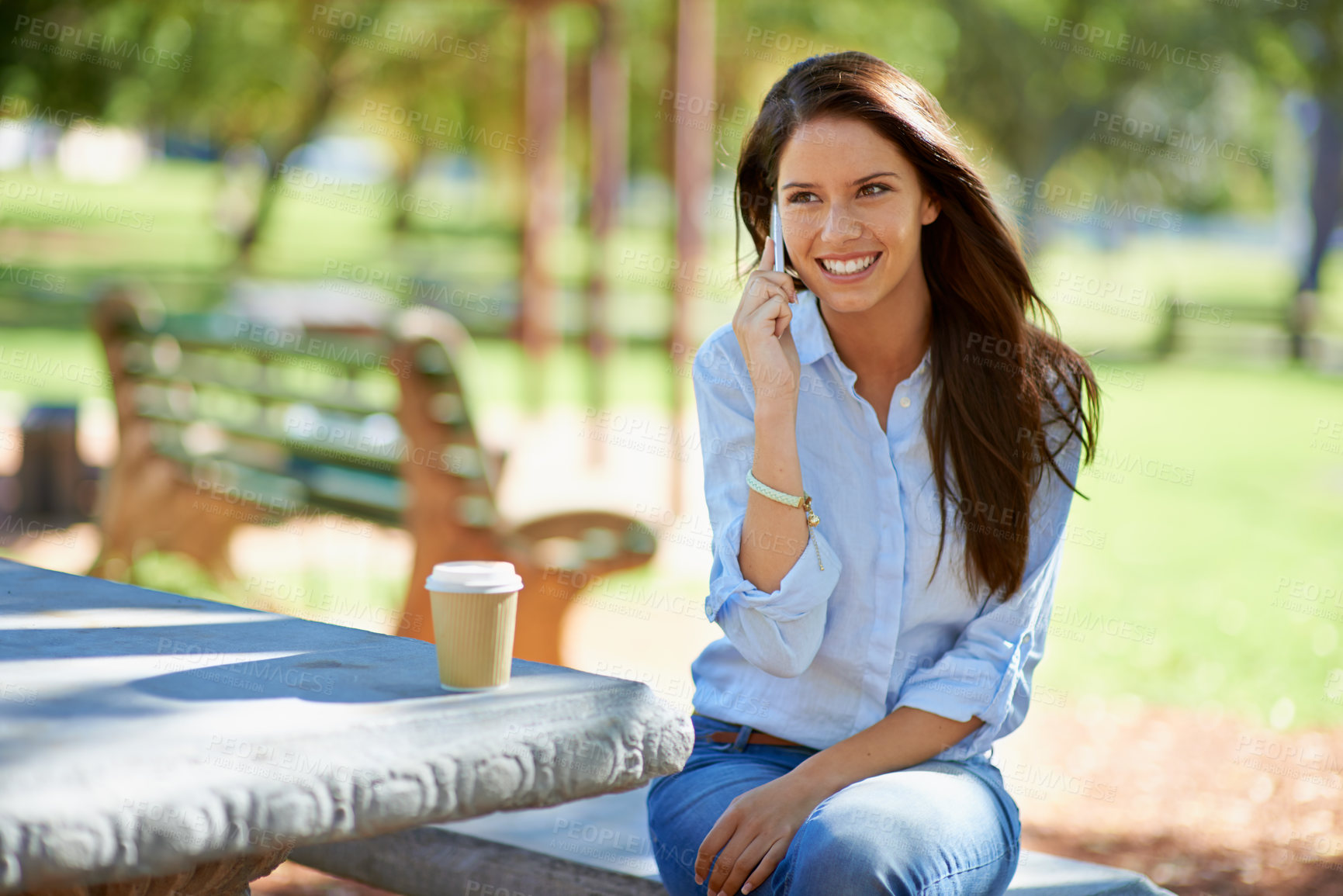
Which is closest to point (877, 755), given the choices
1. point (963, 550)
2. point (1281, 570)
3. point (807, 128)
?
point (963, 550)

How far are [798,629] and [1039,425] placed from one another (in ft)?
1.92

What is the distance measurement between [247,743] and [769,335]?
1.15m

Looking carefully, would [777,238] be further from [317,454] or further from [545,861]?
[317,454]

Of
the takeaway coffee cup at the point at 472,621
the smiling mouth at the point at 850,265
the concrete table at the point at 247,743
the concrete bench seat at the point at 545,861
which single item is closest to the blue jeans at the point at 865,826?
the concrete bench seat at the point at 545,861

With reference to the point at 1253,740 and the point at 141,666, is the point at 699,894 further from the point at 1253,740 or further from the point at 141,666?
the point at 1253,740

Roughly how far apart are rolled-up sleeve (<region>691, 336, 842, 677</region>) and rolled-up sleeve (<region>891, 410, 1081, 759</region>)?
0.21m

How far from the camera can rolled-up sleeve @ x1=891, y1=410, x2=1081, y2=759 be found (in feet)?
7.35

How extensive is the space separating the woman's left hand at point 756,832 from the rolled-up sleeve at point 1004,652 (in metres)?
0.26

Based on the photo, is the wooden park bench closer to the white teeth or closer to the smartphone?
the smartphone

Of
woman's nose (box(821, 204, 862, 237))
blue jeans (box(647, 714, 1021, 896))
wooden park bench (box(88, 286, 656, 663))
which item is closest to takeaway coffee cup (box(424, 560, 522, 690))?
blue jeans (box(647, 714, 1021, 896))

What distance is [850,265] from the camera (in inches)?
94.0

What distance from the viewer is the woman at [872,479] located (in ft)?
7.29

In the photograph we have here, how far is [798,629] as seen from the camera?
2.23 metres

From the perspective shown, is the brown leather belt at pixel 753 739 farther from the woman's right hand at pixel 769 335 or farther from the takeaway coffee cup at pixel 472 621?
the takeaway coffee cup at pixel 472 621
